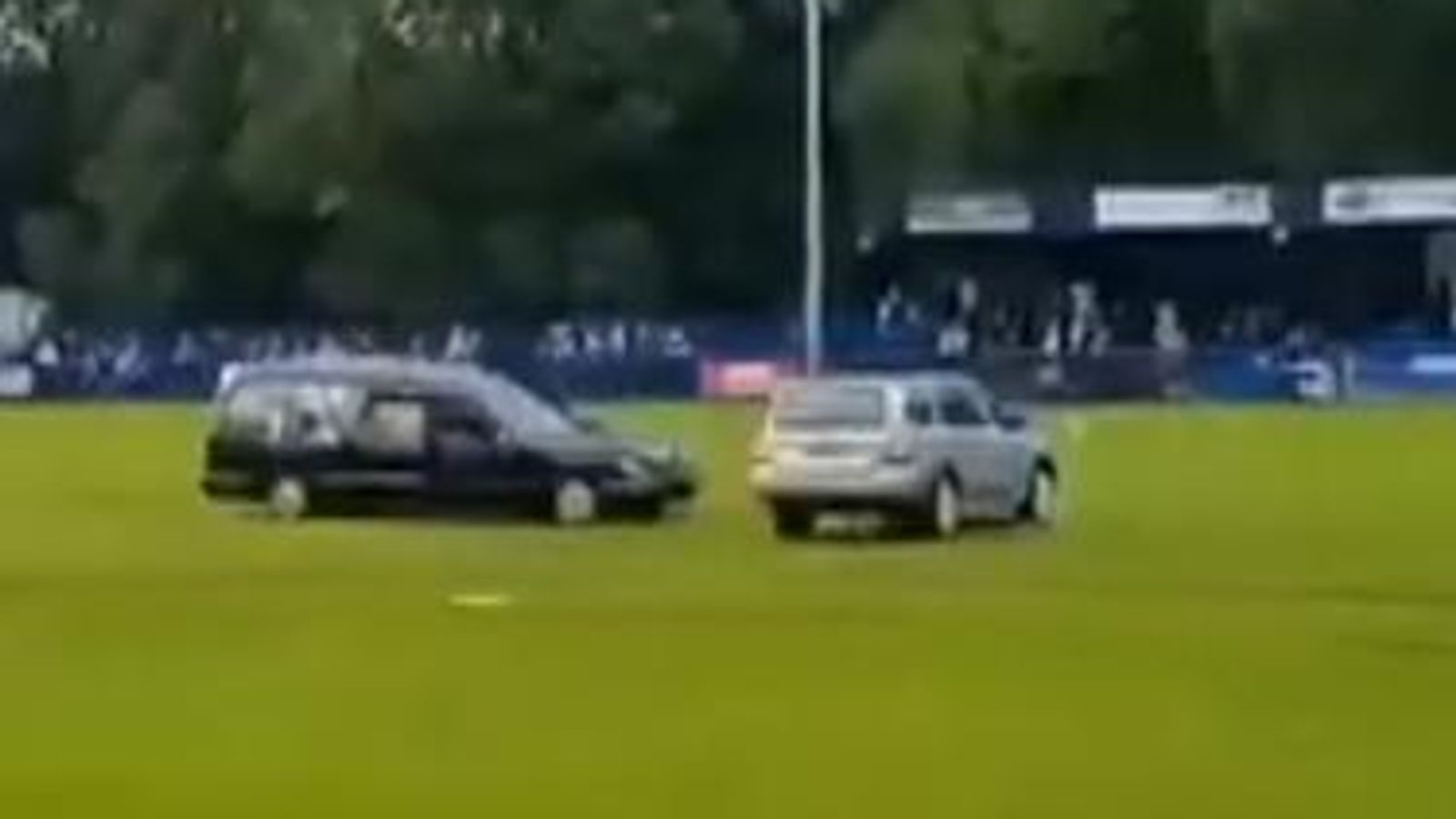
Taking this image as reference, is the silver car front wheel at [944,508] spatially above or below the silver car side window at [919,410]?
below

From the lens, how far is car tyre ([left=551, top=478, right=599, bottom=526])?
1254 inches

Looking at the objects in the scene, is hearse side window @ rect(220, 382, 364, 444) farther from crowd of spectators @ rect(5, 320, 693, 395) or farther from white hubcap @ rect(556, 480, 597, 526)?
crowd of spectators @ rect(5, 320, 693, 395)

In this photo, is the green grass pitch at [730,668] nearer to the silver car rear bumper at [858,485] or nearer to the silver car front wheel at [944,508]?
the silver car front wheel at [944,508]

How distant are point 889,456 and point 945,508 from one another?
0.80 m

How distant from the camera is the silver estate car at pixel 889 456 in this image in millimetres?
29344

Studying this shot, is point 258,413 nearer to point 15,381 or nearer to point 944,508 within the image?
point 944,508

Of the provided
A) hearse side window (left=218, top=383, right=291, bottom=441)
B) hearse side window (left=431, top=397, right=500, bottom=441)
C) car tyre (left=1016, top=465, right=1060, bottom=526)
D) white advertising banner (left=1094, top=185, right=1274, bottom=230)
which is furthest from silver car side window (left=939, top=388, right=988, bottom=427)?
white advertising banner (left=1094, top=185, right=1274, bottom=230)

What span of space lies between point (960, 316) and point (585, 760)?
60575 millimetres

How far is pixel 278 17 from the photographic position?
82.1 meters

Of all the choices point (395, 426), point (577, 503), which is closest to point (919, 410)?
point (577, 503)

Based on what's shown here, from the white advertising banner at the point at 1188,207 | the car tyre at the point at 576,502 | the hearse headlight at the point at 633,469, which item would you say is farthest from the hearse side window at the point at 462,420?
the white advertising banner at the point at 1188,207

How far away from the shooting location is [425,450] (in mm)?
32562

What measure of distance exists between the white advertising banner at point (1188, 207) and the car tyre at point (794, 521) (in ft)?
148

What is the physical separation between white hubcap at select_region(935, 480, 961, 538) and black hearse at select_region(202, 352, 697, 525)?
9.78 ft
